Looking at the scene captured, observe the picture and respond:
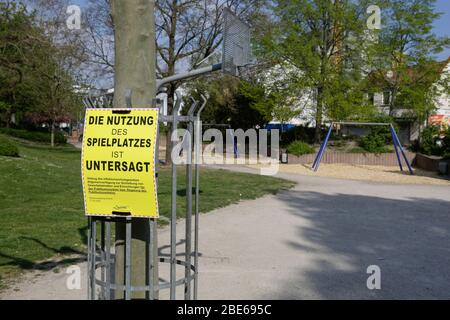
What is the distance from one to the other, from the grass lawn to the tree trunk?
250cm

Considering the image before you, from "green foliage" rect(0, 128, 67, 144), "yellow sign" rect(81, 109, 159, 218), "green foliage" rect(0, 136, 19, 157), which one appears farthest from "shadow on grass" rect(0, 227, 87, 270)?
"green foliage" rect(0, 128, 67, 144)

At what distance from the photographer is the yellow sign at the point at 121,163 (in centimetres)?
352

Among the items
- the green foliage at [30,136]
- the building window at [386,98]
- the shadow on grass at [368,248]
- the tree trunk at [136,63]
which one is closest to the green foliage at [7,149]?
the shadow on grass at [368,248]

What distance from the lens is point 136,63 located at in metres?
3.81

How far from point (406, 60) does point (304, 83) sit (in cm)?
807

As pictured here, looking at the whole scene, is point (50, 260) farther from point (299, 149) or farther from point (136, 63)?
point (299, 149)

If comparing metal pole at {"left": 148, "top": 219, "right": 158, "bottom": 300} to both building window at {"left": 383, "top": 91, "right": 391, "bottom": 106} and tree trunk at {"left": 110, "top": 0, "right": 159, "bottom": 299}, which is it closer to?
tree trunk at {"left": 110, "top": 0, "right": 159, "bottom": 299}

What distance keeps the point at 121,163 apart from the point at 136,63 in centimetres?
80

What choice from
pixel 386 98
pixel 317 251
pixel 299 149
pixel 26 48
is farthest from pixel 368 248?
pixel 386 98

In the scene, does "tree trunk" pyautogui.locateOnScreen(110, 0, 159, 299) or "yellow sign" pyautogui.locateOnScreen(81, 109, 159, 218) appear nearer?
"yellow sign" pyautogui.locateOnScreen(81, 109, 159, 218)

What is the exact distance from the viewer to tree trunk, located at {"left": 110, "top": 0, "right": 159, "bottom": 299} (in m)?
3.78

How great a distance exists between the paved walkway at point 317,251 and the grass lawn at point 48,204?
985 mm
